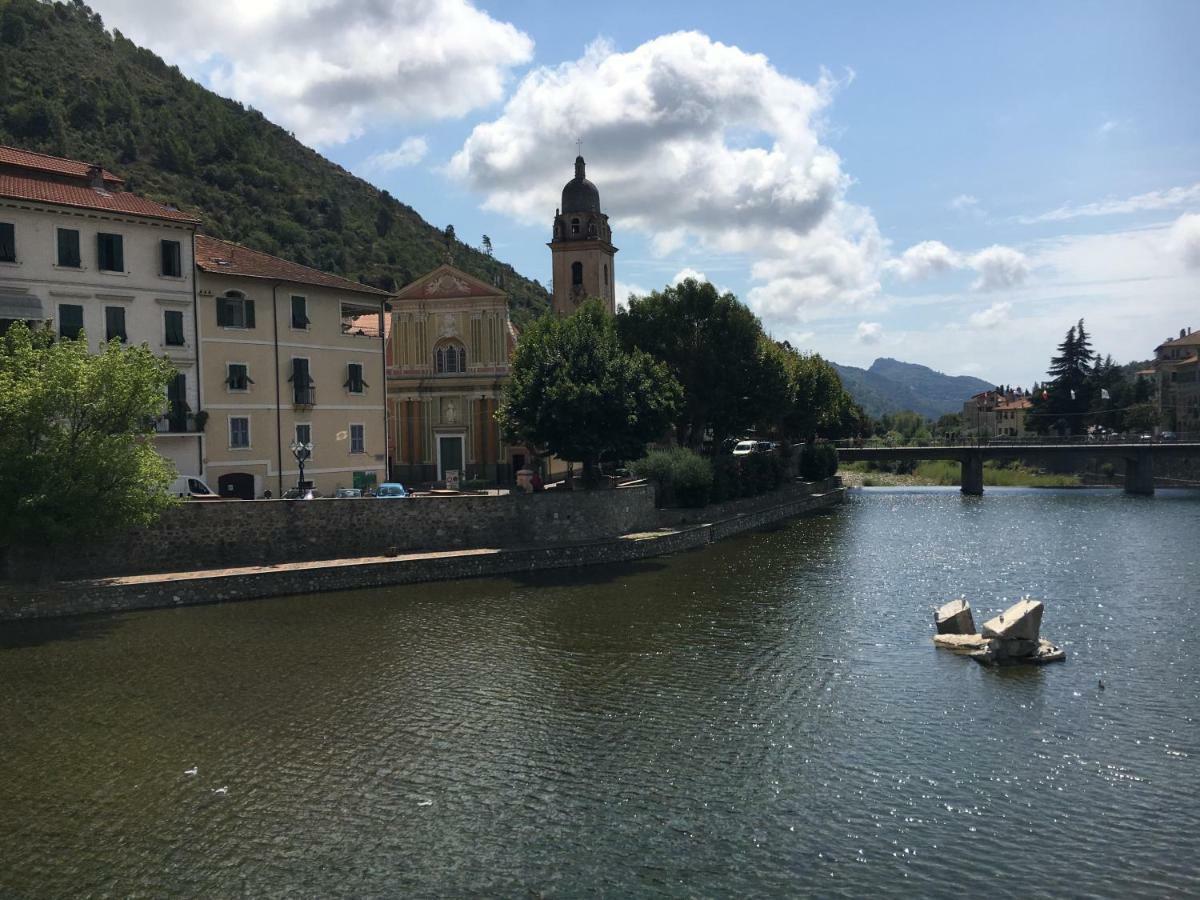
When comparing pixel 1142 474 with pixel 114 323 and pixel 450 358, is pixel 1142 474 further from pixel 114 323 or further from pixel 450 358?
pixel 114 323

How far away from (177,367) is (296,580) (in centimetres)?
1280

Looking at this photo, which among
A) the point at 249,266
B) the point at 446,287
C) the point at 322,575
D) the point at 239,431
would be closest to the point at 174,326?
the point at 249,266

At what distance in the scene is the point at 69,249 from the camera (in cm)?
4053

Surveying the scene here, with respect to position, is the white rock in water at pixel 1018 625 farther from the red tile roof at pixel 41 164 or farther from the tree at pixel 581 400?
the red tile roof at pixel 41 164

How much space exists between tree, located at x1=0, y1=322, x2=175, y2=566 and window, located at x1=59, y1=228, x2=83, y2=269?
6.06 m

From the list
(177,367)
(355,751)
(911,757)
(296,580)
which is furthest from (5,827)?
(177,367)

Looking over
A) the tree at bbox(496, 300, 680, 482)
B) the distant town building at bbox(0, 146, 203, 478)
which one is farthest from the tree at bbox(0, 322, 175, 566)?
the tree at bbox(496, 300, 680, 482)

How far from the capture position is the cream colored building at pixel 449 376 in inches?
2537

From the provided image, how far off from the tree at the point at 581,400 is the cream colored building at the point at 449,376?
11824 mm

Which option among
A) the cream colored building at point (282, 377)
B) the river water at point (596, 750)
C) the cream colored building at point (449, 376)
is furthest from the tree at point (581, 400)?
the river water at point (596, 750)

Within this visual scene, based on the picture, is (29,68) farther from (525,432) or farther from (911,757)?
(911,757)

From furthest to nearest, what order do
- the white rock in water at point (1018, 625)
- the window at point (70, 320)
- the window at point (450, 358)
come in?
the window at point (450, 358), the window at point (70, 320), the white rock in water at point (1018, 625)

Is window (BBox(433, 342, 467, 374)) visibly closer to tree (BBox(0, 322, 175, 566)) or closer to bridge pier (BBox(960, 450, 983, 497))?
tree (BBox(0, 322, 175, 566))

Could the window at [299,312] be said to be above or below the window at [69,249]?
below
